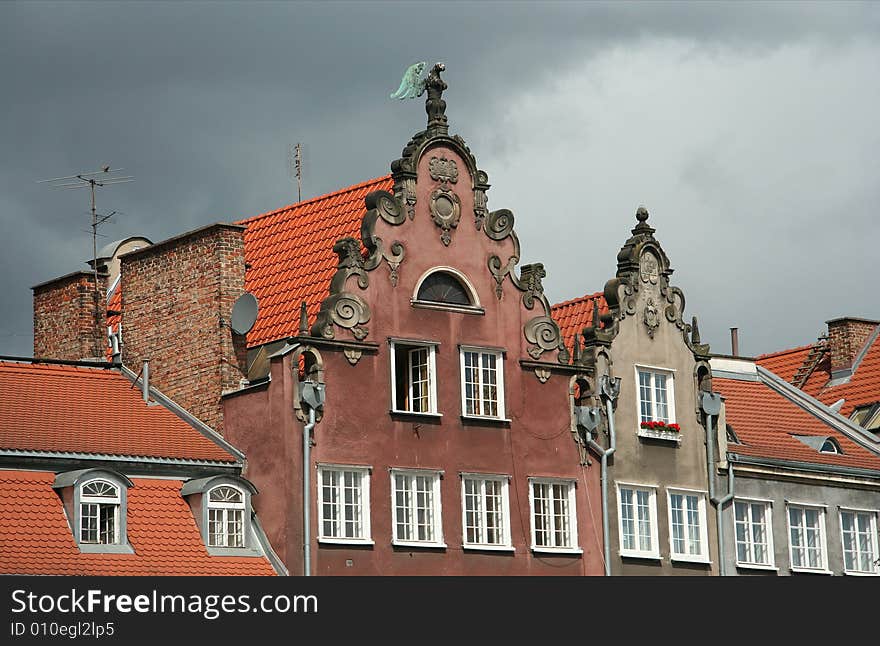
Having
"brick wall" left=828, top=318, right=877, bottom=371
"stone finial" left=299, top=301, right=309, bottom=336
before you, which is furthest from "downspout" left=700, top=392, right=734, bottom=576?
"brick wall" left=828, top=318, right=877, bottom=371

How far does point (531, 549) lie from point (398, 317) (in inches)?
261

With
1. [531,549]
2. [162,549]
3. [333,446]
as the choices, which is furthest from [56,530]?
[531,549]

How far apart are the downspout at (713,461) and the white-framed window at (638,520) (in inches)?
86.1

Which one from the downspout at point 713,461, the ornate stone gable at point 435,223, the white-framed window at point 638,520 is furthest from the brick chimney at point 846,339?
the ornate stone gable at point 435,223

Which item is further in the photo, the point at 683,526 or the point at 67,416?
Answer: the point at 683,526

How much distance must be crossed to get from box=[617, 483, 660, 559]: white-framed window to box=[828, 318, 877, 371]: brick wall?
17599mm

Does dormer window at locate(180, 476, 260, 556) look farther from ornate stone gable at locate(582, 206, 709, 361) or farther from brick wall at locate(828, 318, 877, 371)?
brick wall at locate(828, 318, 877, 371)

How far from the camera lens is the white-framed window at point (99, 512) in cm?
5012

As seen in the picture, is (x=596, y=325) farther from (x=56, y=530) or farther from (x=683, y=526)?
(x=56, y=530)

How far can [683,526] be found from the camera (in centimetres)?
5925

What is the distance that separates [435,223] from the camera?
55.4m

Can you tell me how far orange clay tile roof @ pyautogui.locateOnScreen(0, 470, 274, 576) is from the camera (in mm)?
48812

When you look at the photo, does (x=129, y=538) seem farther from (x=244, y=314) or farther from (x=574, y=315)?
(x=574, y=315)

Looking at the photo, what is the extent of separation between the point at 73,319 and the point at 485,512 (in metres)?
13.6
